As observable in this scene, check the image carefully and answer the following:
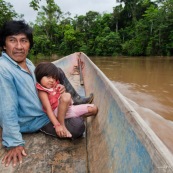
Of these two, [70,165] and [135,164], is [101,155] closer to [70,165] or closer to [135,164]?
[70,165]

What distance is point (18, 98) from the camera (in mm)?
1726

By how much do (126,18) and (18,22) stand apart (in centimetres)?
3415

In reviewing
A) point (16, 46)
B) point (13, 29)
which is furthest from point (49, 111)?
point (13, 29)

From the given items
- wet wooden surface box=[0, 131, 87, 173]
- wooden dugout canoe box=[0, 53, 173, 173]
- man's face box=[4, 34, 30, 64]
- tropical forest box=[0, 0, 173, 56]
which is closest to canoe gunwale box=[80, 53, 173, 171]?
wooden dugout canoe box=[0, 53, 173, 173]

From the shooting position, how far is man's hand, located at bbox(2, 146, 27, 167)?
5.03ft

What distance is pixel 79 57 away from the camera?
606 centimetres

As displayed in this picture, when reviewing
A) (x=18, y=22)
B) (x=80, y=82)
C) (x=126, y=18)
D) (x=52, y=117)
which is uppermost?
(x=126, y=18)

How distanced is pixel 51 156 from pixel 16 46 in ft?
2.84

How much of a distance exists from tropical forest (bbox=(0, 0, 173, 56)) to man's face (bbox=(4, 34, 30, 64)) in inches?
932

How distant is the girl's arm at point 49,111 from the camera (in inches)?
69.3

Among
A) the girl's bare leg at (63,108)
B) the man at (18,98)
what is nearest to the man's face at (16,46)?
the man at (18,98)

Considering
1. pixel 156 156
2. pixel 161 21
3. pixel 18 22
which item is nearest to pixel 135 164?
pixel 156 156

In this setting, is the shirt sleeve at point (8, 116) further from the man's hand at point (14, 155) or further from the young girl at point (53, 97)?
the young girl at point (53, 97)

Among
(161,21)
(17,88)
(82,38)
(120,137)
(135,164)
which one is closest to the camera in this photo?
(135,164)
